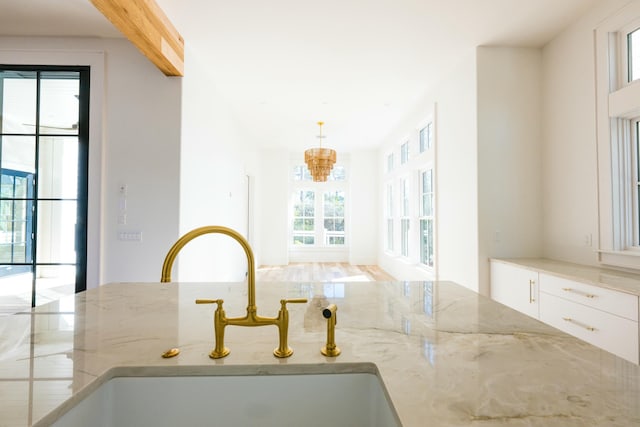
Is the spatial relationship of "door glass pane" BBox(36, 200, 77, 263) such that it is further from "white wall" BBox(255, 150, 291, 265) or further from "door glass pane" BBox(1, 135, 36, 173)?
"white wall" BBox(255, 150, 291, 265)

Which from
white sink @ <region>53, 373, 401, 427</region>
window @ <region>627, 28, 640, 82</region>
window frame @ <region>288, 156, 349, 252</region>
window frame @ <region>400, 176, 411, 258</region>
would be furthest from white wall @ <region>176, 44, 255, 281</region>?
window @ <region>627, 28, 640, 82</region>

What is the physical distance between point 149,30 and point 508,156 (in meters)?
3.53

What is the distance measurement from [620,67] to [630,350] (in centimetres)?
221

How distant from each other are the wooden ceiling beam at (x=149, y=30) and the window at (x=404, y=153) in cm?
412

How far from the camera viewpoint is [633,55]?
236cm

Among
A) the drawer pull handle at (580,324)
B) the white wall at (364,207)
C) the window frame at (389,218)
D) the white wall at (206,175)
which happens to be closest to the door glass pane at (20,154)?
the white wall at (206,175)

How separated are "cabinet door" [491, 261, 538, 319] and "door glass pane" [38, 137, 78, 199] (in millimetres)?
4254

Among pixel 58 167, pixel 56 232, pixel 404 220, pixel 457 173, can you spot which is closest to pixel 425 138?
pixel 457 173

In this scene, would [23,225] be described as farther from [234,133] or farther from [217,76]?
[234,133]

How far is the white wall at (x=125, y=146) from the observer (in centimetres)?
292

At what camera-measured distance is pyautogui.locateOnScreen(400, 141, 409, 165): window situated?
572 cm

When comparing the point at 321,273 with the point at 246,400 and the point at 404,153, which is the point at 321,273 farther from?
the point at 246,400

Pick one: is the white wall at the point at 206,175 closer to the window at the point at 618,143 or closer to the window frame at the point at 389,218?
the window frame at the point at 389,218

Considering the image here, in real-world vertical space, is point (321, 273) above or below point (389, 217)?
below
